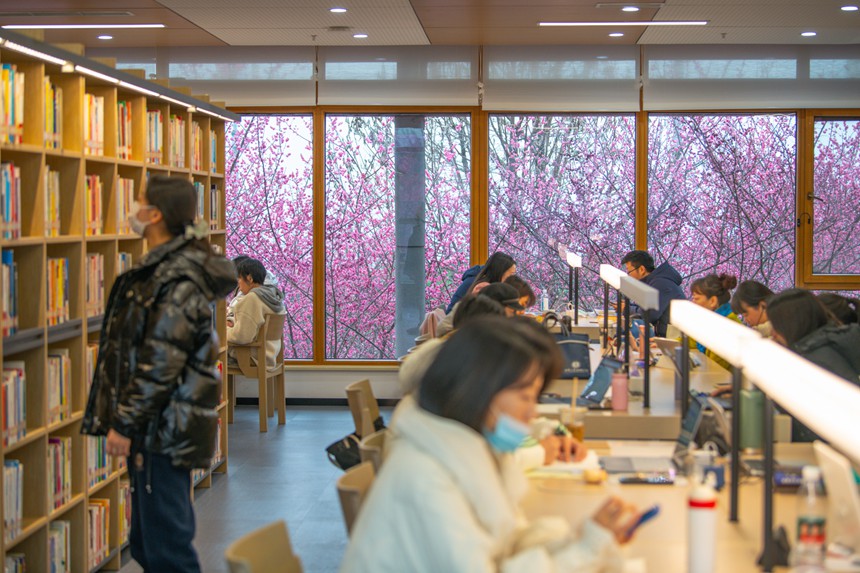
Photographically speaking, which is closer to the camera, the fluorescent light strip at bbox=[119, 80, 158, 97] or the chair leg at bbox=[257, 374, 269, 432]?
the fluorescent light strip at bbox=[119, 80, 158, 97]

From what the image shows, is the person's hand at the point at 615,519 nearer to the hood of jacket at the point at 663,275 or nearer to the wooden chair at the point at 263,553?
the wooden chair at the point at 263,553

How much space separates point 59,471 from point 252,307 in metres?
3.44

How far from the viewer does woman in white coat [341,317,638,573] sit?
79.9 inches

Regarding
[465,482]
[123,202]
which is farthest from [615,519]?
[123,202]

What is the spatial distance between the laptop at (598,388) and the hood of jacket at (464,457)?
2349 millimetres

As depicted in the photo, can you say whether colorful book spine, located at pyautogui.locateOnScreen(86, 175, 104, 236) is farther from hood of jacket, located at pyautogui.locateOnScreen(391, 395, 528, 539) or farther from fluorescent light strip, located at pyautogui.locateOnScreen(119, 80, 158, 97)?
hood of jacket, located at pyautogui.locateOnScreen(391, 395, 528, 539)

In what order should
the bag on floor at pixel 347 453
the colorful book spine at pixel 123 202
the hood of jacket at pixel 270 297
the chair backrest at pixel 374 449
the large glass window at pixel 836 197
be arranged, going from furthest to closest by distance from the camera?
the large glass window at pixel 836 197 < the hood of jacket at pixel 270 297 < the colorful book spine at pixel 123 202 < the bag on floor at pixel 347 453 < the chair backrest at pixel 374 449

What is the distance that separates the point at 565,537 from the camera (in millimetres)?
2459

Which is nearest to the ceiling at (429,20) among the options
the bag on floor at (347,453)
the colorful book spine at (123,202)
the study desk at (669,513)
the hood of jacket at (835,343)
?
the colorful book spine at (123,202)

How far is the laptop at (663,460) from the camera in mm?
3514

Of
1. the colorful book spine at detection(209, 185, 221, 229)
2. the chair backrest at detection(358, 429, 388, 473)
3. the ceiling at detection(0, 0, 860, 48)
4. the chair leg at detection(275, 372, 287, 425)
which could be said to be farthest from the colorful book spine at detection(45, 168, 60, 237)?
the chair leg at detection(275, 372, 287, 425)

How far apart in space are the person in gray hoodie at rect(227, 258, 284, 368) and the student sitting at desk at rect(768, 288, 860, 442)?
4044 mm

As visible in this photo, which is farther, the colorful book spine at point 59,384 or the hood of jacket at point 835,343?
the hood of jacket at point 835,343

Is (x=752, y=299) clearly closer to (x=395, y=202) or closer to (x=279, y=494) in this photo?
(x=279, y=494)
